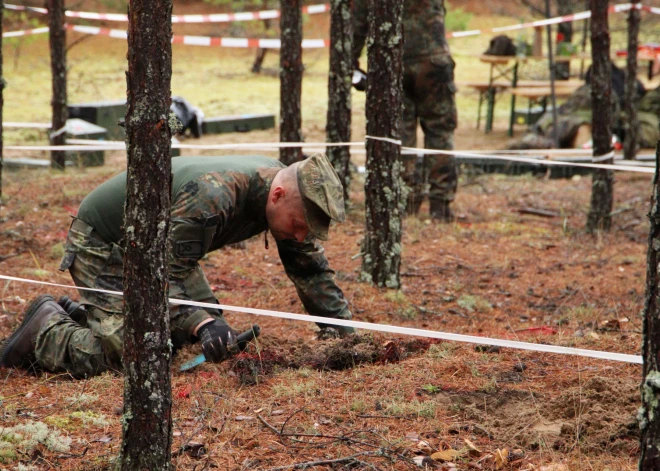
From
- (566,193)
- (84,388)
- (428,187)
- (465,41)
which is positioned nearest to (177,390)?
(84,388)

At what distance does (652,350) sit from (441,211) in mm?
6285

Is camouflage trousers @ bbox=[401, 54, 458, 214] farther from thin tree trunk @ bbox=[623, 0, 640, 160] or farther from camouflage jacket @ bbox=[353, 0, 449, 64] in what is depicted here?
thin tree trunk @ bbox=[623, 0, 640, 160]

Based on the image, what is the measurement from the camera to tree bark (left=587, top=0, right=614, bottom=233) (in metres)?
7.69

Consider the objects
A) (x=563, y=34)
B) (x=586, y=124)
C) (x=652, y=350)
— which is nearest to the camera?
(x=652, y=350)

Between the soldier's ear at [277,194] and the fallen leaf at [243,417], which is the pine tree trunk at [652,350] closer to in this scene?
the fallen leaf at [243,417]

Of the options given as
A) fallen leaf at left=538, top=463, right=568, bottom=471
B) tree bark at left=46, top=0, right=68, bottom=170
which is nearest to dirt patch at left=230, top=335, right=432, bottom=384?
fallen leaf at left=538, top=463, right=568, bottom=471

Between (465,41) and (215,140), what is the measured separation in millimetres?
15005

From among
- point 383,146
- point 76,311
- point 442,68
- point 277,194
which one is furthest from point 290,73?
point 277,194

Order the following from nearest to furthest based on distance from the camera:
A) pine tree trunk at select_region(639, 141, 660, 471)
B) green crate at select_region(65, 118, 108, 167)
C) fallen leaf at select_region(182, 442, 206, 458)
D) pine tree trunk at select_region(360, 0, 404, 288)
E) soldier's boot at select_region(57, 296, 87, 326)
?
pine tree trunk at select_region(639, 141, 660, 471)
fallen leaf at select_region(182, 442, 206, 458)
soldier's boot at select_region(57, 296, 87, 326)
pine tree trunk at select_region(360, 0, 404, 288)
green crate at select_region(65, 118, 108, 167)

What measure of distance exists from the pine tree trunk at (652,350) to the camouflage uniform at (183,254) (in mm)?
2214

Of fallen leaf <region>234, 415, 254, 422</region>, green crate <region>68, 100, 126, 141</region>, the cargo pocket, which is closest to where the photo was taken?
fallen leaf <region>234, 415, 254, 422</region>

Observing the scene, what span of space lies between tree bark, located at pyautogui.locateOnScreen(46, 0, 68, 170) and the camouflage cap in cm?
660

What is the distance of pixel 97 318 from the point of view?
14.0ft

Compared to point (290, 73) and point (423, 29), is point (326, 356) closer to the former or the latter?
point (290, 73)
